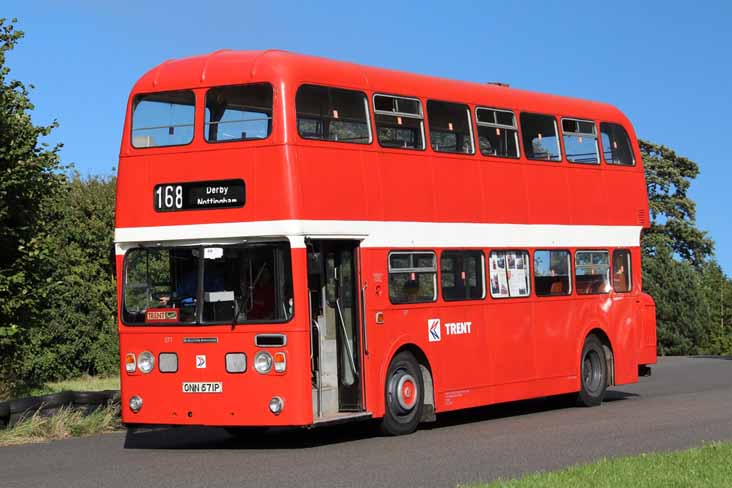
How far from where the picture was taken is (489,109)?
19453 mm

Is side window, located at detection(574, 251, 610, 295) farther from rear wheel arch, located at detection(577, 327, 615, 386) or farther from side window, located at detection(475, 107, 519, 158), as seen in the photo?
side window, located at detection(475, 107, 519, 158)

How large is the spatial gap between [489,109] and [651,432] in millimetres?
5359

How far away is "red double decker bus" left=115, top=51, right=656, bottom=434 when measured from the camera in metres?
15.7

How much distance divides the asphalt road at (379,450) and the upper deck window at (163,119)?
146 inches

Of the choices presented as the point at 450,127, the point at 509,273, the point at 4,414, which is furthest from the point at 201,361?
the point at 509,273

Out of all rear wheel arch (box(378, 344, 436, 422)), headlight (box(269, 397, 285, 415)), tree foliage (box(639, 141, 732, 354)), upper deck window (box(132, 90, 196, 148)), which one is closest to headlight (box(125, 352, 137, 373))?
headlight (box(269, 397, 285, 415))

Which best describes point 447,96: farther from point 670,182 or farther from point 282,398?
point 670,182

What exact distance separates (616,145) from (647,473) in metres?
11.0

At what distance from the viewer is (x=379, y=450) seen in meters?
15.5

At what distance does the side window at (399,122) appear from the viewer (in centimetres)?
1723

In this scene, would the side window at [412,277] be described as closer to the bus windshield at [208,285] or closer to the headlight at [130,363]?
the bus windshield at [208,285]

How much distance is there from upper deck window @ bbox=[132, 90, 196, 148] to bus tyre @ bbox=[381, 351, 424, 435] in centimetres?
396

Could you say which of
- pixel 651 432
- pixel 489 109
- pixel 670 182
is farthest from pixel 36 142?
pixel 670 182

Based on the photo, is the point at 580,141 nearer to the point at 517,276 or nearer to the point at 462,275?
the point at 517,276
